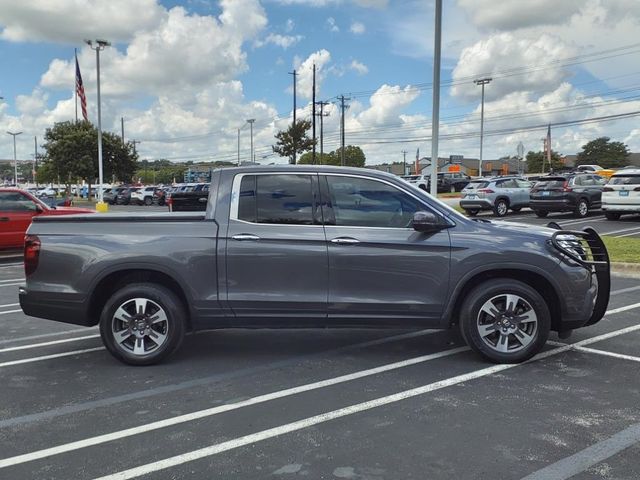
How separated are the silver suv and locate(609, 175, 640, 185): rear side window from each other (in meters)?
4.53

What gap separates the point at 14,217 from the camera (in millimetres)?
12633

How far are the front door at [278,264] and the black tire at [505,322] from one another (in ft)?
4.27

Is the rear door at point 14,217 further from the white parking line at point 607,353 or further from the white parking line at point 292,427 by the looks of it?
the white parking line at point 607,353

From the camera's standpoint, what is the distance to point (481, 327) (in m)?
5.07

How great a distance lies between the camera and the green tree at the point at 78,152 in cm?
4778

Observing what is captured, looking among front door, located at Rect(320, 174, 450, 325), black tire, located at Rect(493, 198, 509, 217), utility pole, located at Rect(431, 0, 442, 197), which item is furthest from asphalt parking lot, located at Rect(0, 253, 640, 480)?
black tire, located at Rect(493, 198, 509, 217)

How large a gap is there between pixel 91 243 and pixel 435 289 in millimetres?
3087

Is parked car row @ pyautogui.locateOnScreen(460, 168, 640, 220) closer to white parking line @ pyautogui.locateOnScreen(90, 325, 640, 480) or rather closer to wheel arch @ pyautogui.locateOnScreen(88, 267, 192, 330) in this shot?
white parking line @ pyautogui.locateOnScreen(90, 325, 640, 480)

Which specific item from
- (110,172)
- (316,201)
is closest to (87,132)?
(110,172)

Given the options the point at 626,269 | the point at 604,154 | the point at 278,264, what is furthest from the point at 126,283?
the point at 604,154

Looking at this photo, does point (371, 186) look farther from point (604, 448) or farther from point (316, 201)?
point (604, 448)

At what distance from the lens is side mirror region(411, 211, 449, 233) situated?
4.90m

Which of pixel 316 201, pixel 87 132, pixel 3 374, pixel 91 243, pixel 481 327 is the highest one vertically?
pixel 87 132

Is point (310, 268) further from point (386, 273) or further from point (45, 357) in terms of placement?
point (45, 357)
